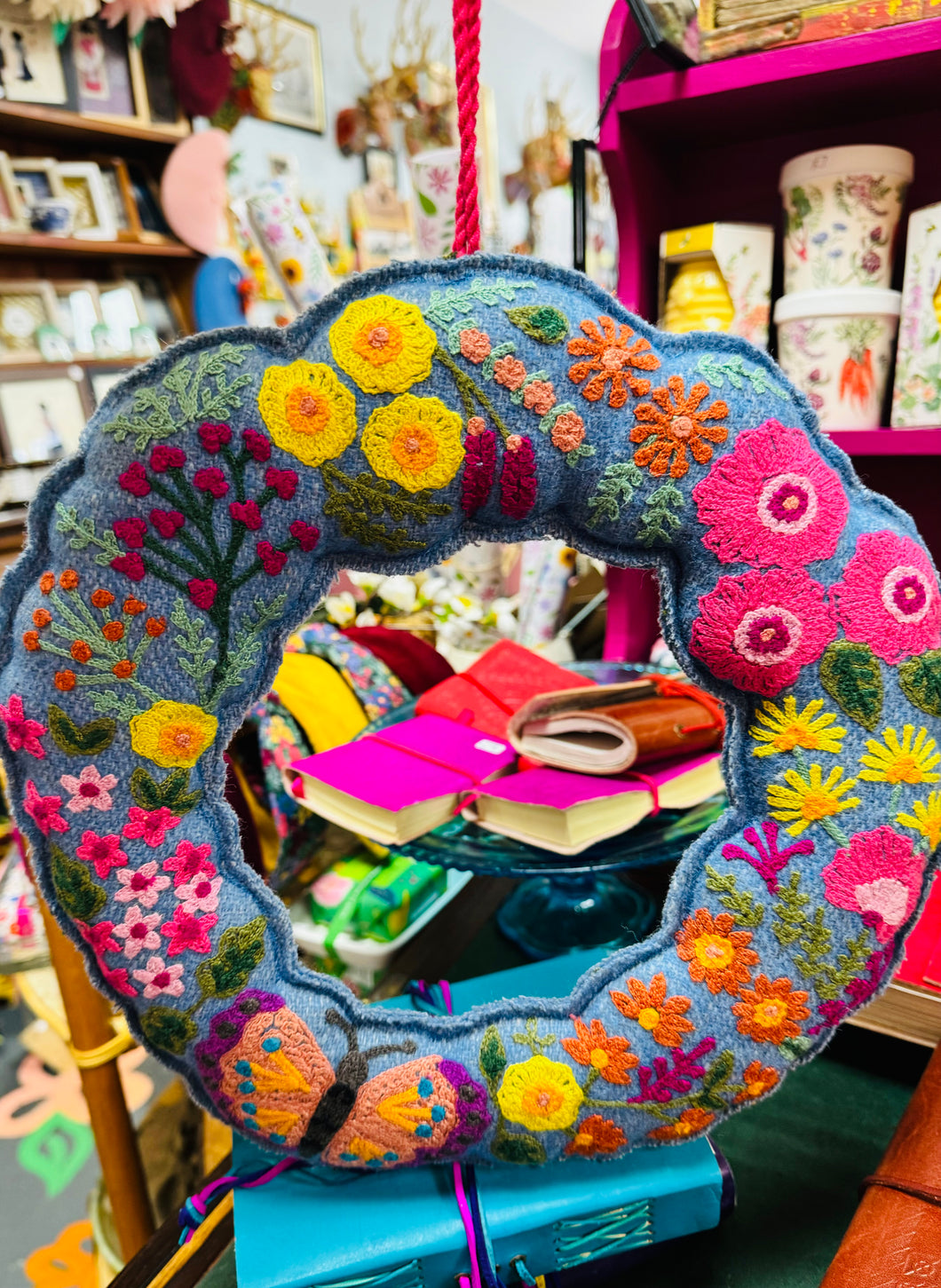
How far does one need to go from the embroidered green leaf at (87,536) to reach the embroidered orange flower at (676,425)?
0.25 meters

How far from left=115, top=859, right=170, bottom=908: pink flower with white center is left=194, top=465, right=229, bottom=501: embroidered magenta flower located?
182 mm

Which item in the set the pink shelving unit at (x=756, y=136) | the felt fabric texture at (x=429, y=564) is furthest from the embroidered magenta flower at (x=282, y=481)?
the pink shelving unit at (x=756, y=136)

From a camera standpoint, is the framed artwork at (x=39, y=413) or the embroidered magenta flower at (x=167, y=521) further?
the framed artwork at (x=39, y=413)

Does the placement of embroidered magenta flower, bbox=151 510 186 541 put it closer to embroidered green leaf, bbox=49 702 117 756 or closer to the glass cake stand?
embroidered green leaf, bbox=49 702 117 756

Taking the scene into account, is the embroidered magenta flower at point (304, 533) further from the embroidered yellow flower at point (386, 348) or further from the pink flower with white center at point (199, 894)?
the pink flower with white center at point (199, 894)

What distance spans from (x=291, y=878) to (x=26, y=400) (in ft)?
4.69

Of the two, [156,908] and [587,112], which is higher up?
[587,112]

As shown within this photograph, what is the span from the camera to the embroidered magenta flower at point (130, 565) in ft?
1.18

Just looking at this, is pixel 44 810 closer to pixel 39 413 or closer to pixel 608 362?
pixel 608 362

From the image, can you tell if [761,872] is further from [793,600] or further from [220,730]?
[220,730]

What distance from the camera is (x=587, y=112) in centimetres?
338

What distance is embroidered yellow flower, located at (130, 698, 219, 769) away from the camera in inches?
14.7

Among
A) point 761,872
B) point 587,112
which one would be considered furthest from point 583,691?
point 587,112

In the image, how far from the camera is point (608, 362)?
0.37 meters
